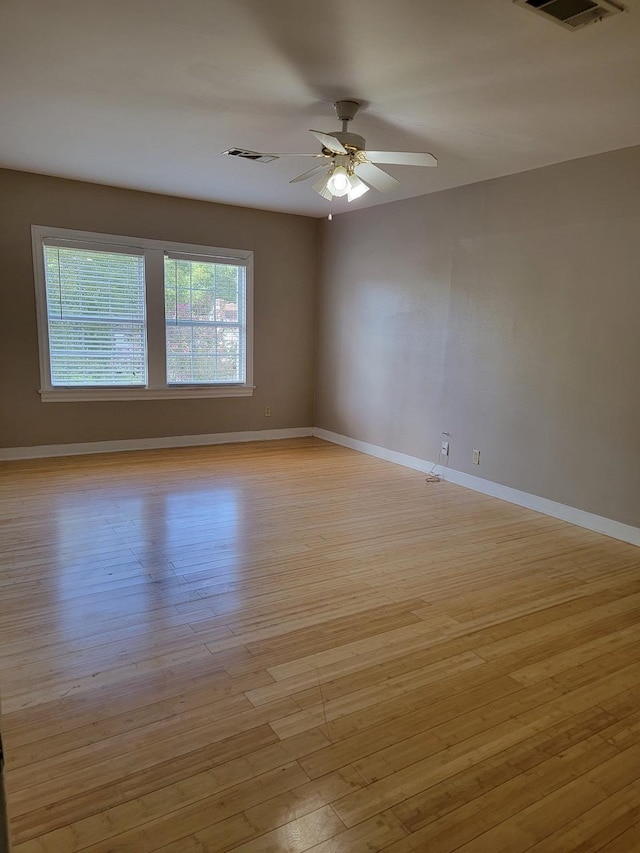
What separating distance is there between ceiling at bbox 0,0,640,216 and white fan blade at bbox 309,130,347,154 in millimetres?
233

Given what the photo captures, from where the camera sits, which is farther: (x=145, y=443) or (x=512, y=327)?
(x=145, y=443)

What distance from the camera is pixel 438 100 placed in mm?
2965

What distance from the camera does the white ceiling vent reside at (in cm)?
202

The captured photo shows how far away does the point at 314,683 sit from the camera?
84.2 inches

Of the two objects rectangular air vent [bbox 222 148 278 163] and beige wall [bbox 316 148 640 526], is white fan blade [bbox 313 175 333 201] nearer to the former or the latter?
rectangular air vent [bbox 222 148 278 163]

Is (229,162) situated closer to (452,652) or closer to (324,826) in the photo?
(452,652)

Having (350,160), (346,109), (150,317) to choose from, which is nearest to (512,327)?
(350,160)

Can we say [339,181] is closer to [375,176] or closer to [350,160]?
[350,160]

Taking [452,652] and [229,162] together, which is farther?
[229,162]

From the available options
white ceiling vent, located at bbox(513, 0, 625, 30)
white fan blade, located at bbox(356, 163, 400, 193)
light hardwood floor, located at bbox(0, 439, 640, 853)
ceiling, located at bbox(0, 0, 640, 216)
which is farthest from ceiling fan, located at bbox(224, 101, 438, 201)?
light hardwood floor, located at bbox(0, 439, 640, 853)

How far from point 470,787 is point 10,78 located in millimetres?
3783

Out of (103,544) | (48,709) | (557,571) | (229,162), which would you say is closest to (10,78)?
(229,162)

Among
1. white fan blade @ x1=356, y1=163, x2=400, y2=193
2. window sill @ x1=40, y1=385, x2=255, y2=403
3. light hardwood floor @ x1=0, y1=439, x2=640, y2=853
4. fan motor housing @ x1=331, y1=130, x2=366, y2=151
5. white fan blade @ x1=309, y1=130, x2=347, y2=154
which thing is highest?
fan motor housing @ x1=331, y1=130, x2=366, y2=151

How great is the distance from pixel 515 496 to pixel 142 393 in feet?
12.5
